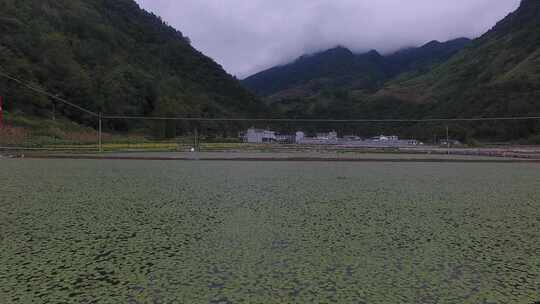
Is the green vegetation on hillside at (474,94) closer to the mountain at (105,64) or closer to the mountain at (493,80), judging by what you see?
the mountain at (493,80)

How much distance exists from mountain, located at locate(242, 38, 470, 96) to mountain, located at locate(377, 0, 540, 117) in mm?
31582

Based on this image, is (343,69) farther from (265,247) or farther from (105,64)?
(265,247)

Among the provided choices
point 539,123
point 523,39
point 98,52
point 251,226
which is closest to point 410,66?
point 523,39

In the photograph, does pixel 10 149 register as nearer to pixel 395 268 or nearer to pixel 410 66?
pixel 395 268

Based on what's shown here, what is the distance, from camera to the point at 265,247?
10.6ft

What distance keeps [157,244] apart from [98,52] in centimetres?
5196

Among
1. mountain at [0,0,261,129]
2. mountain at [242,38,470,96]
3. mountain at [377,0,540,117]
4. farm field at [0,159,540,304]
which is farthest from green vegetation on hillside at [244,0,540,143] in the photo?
farm field at [0,159,540,304]

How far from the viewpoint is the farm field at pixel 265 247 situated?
2344 mm

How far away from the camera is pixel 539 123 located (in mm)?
43500

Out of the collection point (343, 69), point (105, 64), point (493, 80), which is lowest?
point (105, 64)

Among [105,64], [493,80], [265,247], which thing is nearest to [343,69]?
[493,80]

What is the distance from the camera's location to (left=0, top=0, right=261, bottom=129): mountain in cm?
3650

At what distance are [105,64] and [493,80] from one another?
5762 centimetres

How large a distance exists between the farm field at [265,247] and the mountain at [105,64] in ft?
101
